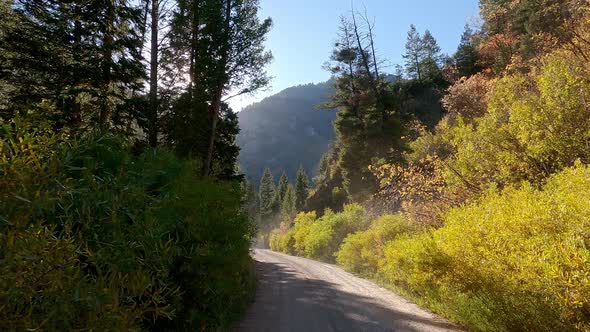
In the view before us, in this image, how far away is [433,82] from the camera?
150 feet

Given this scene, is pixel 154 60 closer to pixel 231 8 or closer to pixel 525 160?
pixel 231 8

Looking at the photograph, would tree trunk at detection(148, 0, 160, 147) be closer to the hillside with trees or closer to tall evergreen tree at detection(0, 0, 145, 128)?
the hillside with trees

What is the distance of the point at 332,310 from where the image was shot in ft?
34.3

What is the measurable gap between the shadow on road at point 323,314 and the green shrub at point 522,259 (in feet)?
4.50

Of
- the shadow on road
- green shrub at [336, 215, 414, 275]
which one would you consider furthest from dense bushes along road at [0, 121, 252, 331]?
green shrub at [336, 215, 414, 275]

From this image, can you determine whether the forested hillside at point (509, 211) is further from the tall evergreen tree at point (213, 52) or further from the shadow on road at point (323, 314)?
the tall evergreen tree at point (213, 52)

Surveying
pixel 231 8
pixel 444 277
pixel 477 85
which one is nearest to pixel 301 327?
pixel 444 277

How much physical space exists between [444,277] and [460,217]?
1745 millimetres

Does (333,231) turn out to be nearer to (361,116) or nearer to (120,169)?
(361,116)

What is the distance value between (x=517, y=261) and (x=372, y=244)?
41.8ft

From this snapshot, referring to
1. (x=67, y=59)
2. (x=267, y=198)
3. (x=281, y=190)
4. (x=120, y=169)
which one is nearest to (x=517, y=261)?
(x=120, y=169)

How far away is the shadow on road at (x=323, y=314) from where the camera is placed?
891 centimetres

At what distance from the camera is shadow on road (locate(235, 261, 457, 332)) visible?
8914mm

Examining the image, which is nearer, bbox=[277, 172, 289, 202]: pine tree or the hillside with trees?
the hillside with trees
